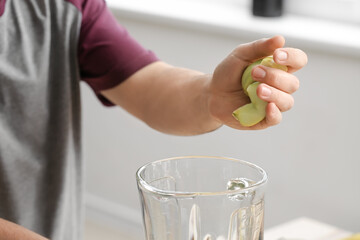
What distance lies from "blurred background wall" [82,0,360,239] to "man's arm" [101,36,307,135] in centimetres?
74

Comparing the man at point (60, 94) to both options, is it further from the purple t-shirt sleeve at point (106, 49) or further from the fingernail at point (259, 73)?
the fingernail at point (259, 73)

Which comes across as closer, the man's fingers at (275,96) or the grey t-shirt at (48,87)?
the man's fingers at (275,96)

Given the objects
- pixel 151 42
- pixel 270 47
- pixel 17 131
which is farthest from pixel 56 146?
pixel 151 42

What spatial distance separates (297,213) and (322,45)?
1.70 ft

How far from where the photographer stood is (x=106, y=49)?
3.61 feet

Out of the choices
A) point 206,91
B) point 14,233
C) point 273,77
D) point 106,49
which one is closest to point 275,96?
point 273,77

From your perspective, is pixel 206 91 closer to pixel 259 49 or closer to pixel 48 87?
pixel 259 49

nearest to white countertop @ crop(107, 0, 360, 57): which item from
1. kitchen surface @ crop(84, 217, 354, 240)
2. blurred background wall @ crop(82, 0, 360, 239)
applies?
blurred background wall @ crop(82, 0, 360, 239)

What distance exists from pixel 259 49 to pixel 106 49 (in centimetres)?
45

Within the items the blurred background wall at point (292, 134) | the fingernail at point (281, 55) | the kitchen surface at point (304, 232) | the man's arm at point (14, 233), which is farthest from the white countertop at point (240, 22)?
the man's arm at point (14, 233)

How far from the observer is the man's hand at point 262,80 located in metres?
0.68

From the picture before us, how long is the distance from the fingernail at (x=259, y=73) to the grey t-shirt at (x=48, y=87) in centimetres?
44

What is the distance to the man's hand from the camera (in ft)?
2.22

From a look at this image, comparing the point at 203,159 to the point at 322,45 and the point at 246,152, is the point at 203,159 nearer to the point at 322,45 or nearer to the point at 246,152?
the point at 322,45
